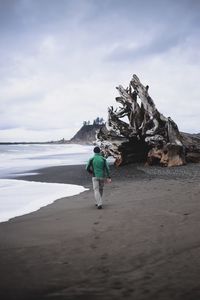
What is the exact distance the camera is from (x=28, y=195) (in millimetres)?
A: 10117

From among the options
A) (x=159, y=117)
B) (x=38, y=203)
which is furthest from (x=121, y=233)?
(x=159, y=117)

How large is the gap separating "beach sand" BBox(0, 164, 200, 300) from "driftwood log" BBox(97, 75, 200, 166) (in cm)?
985

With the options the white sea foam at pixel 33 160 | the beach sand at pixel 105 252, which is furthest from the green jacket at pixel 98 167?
the white sea foam at pixel 33 160

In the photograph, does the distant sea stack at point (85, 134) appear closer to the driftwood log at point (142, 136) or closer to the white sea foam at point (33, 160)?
the white sea foam at point (33, 160)

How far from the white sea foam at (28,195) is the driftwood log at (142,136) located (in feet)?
22.7

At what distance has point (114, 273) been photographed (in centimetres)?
365

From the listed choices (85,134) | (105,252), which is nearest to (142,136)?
(105,252)

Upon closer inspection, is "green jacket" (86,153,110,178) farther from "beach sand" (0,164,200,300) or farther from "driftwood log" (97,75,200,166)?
"driftwood log" (97,75,200,166)

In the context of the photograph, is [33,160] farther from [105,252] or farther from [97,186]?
[105,252]

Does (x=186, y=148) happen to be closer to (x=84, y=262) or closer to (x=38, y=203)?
(x=38, y=203)

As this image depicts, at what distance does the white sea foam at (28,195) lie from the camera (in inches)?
313

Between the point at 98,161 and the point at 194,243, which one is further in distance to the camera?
the point at 98,161

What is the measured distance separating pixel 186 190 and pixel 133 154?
10900 mm

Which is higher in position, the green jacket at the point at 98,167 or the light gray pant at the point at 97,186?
the green jacket at the point at 98,167
